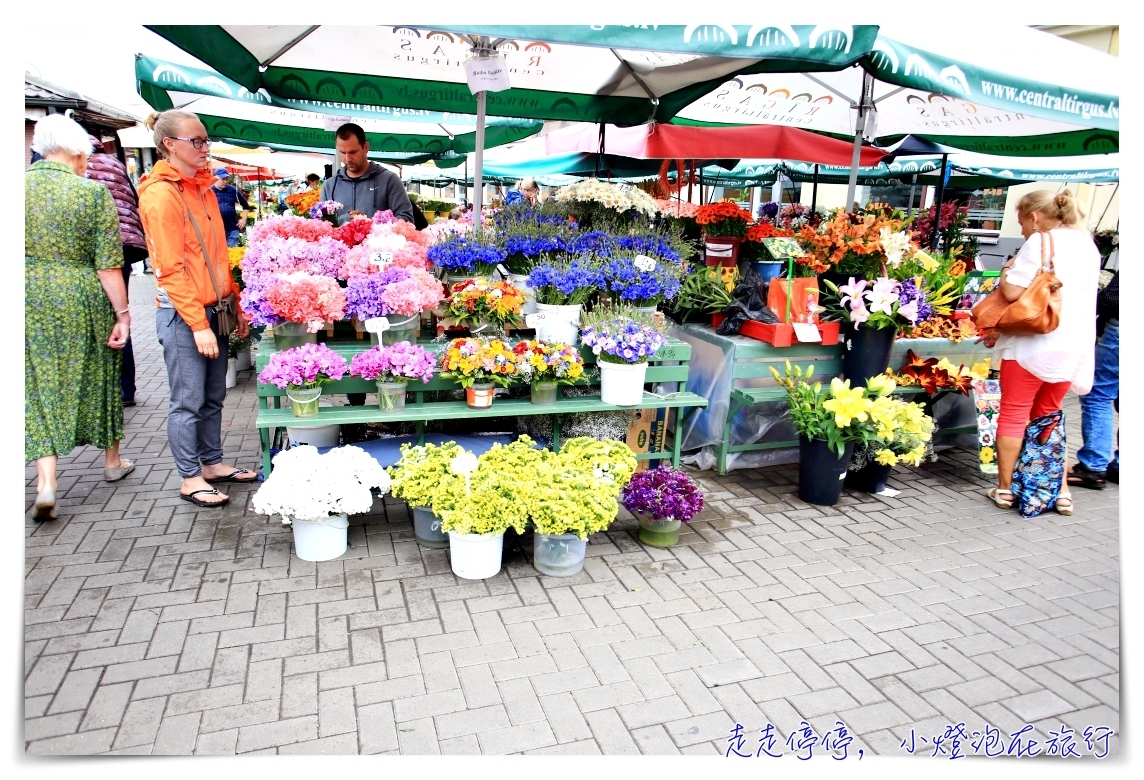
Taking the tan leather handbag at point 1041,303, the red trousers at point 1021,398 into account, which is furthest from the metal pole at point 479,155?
the red trousers at point 1021,398

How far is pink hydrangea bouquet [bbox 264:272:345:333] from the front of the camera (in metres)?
3.58

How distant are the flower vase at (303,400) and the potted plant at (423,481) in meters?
0.49

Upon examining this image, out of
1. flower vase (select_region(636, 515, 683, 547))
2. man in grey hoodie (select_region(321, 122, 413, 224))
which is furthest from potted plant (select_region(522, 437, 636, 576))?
man in grey hoodie (select_region(321, 122, 413, 224))

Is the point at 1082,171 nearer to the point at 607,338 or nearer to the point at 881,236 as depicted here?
the point at 881,236

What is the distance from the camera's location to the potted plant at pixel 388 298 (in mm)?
3723

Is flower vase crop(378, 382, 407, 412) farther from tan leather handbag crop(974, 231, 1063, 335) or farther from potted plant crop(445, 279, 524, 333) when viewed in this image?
tan leather handbag crop(974, 231, 1063, 335)

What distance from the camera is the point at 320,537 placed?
3.42 meters

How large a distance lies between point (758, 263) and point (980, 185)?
424 inches

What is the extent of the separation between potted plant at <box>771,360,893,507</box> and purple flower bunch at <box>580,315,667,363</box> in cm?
102

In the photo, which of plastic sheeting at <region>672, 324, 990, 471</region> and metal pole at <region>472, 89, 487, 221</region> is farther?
metal pole at <region>472, 89, 487, 221</region>

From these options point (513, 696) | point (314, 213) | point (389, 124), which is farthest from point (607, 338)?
point (389, 124)

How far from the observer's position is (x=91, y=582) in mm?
3191

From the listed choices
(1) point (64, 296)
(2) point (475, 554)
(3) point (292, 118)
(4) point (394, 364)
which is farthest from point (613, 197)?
(3) point (292, 118)

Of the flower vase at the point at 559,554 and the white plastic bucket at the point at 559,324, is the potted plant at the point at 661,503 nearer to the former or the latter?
the flower vase at the point at 559,554
